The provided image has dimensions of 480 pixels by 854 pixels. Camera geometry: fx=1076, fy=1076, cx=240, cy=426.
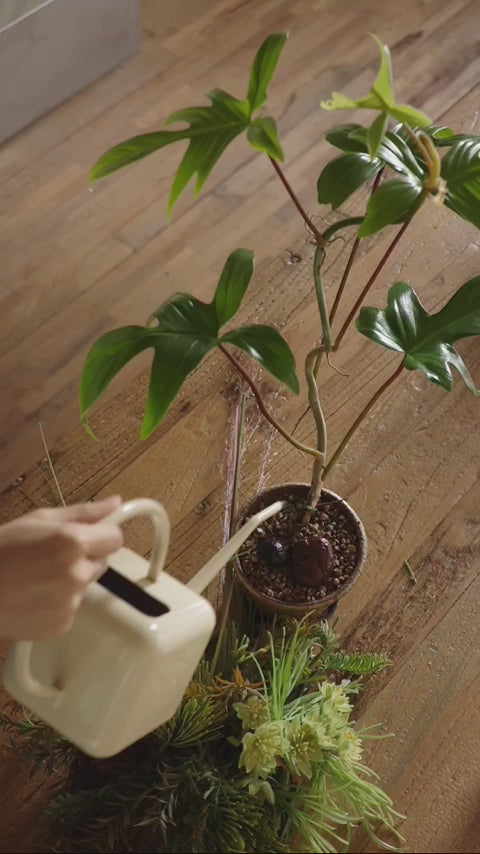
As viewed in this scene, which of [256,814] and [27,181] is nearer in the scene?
[256,814]

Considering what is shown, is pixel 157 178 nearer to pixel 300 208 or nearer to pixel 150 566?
pixel 300 208

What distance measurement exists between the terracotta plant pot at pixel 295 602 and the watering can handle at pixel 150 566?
1.80 feet

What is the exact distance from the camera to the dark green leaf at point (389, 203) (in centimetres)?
113

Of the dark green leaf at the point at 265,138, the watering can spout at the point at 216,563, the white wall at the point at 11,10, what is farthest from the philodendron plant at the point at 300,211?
the white wall at the point at 11,10

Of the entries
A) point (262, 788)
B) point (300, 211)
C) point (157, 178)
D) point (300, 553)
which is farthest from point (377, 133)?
point (157, 178)

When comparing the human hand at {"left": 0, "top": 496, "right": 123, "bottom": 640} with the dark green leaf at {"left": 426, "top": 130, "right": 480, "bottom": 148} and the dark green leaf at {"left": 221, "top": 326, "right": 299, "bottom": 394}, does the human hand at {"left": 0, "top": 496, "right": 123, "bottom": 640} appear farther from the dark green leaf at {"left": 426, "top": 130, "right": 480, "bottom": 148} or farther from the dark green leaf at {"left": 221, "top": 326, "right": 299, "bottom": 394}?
the dark green leaf at {"left": 426, "top": 130, "right": 480, "bottom": 148}

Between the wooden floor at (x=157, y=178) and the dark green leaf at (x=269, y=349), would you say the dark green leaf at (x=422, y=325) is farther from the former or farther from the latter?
the wooden floor at (x=157, y=178)

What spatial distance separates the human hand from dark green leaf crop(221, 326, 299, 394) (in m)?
0.35

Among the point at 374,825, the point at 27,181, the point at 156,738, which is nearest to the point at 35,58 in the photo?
the point at 27,181

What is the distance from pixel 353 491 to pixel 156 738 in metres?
0.65

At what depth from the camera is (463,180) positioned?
124cm

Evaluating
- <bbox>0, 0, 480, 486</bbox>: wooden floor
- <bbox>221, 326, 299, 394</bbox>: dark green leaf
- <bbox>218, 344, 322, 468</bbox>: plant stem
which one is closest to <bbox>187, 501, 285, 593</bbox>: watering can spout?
<bbox>218, 344, 322, 468</bbox>: plant stem

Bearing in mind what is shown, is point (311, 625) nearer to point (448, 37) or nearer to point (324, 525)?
point (324, 525)

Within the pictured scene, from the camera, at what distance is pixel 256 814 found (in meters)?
1.38
